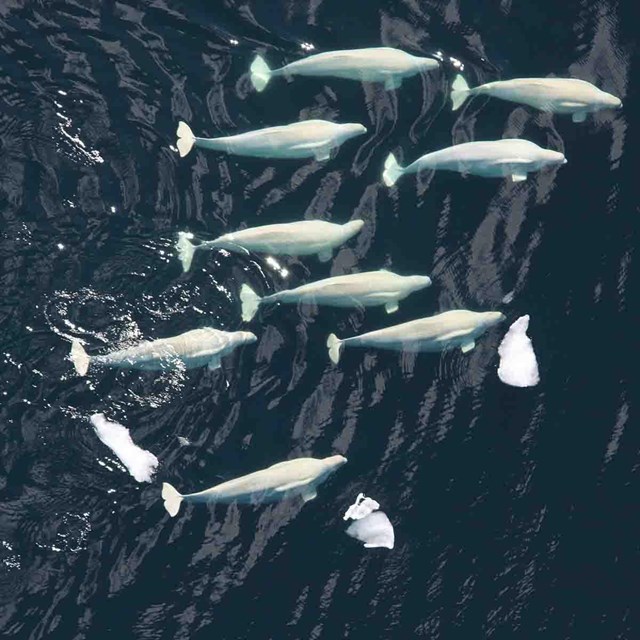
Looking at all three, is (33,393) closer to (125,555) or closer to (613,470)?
(125,555)

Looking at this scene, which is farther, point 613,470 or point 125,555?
point 613,470

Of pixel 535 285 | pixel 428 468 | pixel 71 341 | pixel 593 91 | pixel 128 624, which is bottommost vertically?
pixel 128 624

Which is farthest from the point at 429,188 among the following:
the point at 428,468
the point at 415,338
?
the point at 428,468

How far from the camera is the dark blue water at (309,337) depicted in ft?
30.0

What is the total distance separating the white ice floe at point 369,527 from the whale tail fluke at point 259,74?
3.96 meters

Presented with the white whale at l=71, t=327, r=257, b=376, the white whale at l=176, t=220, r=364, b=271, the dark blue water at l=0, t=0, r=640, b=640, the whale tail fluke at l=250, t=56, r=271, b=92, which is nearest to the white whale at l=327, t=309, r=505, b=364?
the dark blue water at l=0, t=0, r=640, b=640

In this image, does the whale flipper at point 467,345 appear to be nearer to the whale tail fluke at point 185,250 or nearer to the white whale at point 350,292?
the white whale at point 350,292

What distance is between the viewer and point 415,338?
939cm

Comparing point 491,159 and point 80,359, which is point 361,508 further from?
point 491,159

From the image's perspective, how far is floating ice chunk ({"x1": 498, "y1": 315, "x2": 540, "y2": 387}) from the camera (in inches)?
380

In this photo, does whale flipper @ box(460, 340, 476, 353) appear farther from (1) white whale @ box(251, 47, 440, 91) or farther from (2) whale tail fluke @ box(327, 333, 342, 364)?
(1) white whale @ box(251, 47, 440, 91)

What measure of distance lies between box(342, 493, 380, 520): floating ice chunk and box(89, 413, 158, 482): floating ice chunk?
172 cm

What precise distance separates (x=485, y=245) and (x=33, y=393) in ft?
13.9

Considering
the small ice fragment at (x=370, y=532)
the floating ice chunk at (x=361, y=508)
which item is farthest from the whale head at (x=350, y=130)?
the small ice fragment at (x=370, y=532)
